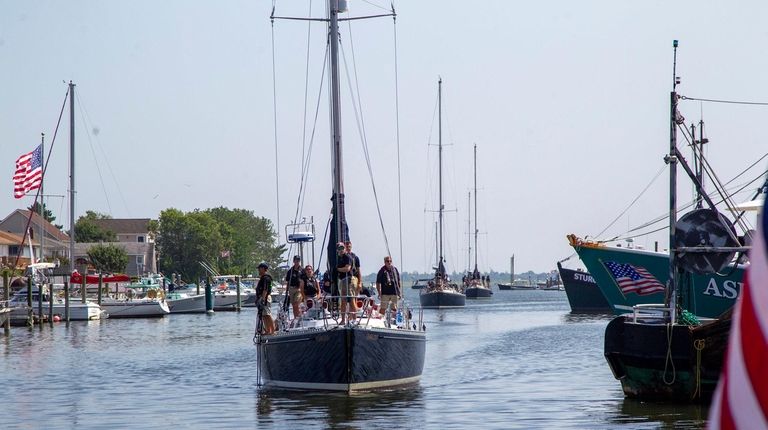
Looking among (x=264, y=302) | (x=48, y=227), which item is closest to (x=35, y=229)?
(x=48, y=227)

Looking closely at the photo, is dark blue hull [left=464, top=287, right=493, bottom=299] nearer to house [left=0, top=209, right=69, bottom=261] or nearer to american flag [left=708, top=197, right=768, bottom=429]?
house [left=0, top=209, right=69, bottom=261]

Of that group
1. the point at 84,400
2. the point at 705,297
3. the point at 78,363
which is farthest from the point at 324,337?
the point at 705,297

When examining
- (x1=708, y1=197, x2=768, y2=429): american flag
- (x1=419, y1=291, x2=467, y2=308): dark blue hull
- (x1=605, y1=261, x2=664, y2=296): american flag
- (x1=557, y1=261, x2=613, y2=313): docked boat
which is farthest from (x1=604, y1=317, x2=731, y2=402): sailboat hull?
(x1=419, y1=291, x2=467, y2=308): dark blue hull

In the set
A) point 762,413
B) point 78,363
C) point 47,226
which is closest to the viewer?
point 762,413

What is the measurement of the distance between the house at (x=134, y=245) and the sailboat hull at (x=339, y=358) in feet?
357

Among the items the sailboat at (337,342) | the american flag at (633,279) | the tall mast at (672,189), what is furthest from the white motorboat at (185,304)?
the tall mast at (672,189)

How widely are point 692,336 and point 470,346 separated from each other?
23.2 meters

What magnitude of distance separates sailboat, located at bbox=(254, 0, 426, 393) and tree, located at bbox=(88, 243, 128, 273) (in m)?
107

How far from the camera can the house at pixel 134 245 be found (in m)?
146

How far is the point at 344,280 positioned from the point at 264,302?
213cm

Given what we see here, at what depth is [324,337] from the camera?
75.7 feet

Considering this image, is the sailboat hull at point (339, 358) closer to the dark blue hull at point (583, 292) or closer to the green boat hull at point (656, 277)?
the green boat hull at point (656, 277)

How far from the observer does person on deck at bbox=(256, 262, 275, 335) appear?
2494 cm

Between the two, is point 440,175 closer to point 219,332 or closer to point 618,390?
point 219,332
